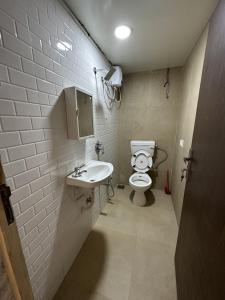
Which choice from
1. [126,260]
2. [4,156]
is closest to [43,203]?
[4,156]

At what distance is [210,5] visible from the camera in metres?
1.06

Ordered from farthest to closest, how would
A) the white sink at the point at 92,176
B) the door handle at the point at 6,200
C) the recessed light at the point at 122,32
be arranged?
the recessed light at the point at 122,32, the white sink at the point at 92,176, the door handle at the point at 6,200

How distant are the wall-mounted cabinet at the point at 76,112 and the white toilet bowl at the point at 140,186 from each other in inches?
47.8

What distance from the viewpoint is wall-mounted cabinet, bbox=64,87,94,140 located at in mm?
1122

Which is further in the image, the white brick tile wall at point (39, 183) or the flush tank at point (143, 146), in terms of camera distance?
the flush tank at point (143, 146)

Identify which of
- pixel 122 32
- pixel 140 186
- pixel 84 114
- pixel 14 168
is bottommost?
pixel 140 186

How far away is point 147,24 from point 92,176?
1621 millimetres

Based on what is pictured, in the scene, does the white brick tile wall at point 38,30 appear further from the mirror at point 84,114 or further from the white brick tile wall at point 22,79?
the mirror at point 84,114

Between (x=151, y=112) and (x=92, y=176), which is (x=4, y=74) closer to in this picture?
(x=92, y=176)

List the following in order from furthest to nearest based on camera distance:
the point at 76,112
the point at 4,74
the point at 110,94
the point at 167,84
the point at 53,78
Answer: the point at 167,84
the point at 110,94
the point at 76,112
the point at 53,78
the point at 4,74

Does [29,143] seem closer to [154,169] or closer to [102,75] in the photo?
[102,75]

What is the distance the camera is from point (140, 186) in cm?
206

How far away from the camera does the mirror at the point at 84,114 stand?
1.23 meters

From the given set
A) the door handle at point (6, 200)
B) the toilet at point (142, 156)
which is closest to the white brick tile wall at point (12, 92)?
the door handle at point (6, 200)
